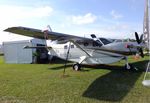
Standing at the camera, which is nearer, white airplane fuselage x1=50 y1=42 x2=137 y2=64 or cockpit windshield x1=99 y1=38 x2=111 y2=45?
white airplane fuselage x1=50 y1=42 x2=137 y2=64

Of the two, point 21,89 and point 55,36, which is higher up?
point 55,36

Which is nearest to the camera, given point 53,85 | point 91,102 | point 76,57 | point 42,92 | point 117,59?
point 91,102

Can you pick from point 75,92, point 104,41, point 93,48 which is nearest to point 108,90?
point 75,92

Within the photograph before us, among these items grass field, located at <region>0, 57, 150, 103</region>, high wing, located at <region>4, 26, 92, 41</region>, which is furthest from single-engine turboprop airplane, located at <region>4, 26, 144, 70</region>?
grass field, located at <region>0, 57, 150, 103</region>

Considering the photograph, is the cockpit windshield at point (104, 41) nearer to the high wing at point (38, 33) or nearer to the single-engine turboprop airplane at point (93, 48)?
the single-engine turboprop airplane at point (93, 48)

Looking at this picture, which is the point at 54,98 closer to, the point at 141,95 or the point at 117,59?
the point at 141,95

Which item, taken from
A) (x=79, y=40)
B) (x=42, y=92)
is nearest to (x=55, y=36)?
(x=79, y=40)

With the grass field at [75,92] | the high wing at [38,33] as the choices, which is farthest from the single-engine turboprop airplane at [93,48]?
the grass field at [75,92]

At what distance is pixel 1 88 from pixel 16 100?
6.66 feet

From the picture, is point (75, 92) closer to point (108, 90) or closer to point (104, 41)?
point (108, 90)

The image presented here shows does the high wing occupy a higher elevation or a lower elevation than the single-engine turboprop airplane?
higher

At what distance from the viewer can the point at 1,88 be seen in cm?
838

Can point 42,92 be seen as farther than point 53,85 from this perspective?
No

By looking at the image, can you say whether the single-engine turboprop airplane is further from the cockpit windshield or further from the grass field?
the grass field
